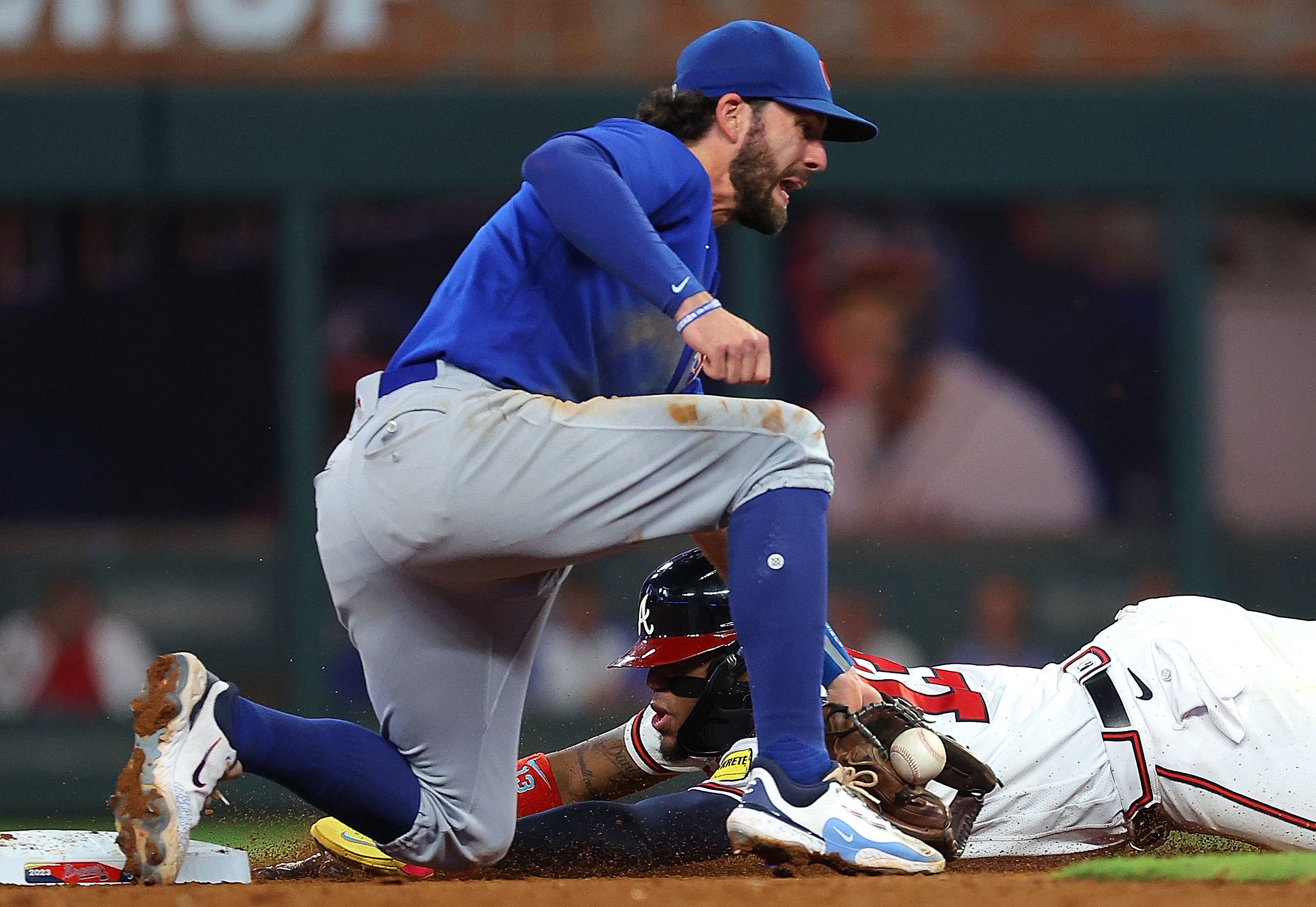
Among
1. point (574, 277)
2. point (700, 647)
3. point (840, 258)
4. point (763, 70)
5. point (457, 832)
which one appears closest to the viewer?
point (574, 277)

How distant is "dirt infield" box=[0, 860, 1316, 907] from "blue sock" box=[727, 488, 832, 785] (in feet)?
0.72

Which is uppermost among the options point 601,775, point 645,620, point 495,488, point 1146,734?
point 495,488

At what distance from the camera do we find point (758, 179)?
3084mm

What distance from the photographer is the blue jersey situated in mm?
2721

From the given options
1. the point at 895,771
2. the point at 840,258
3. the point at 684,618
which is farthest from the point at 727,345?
the point at 840,258

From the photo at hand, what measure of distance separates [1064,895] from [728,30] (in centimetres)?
164

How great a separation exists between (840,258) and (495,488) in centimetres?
616

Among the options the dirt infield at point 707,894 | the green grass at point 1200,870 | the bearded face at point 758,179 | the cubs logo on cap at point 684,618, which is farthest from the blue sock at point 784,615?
the cubs logo on cap at point 684,618

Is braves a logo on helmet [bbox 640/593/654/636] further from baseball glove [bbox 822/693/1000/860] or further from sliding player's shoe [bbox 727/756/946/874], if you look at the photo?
sliding player's shoe [bbox 727/756/946/874]

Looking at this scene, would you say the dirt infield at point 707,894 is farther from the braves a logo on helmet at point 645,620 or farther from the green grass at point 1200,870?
the braves a logo on helmet at point 645,620

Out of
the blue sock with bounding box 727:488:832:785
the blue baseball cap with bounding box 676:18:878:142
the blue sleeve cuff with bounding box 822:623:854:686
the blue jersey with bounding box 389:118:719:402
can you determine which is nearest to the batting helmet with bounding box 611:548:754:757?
the blue sleeve cuff with bounding box 822:623:854:686

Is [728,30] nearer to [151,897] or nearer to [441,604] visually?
[441,604]

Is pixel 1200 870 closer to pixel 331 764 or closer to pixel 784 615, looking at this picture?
pixel 784 615

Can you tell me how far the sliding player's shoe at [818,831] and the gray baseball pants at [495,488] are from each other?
45 centimetres
